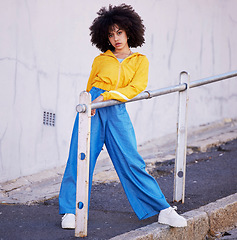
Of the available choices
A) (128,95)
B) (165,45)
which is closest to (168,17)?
(165,45)

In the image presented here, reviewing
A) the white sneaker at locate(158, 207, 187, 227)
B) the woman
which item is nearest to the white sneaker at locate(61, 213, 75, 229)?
the woman

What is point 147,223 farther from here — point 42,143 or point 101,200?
point 42,143

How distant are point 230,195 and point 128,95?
1.58 meters

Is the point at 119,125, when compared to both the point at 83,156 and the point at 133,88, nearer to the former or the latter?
the point at 133,88

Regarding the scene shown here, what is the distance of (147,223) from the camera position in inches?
155

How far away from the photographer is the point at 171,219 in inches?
149

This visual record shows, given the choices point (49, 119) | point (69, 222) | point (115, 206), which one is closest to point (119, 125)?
point (69, 222)

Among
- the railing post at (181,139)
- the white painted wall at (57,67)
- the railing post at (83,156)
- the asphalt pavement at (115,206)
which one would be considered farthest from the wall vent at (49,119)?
the railing post at (83,156)

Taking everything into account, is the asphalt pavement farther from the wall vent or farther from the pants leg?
the wall vent

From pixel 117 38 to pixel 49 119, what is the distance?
191 cm

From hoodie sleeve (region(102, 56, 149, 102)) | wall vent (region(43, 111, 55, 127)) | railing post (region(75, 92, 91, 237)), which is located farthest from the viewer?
wall vent (region(43, 111, 55, 127))

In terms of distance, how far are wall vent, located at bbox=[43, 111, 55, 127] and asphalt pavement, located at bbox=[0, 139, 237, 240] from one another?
31.3 inches

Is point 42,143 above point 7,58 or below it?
below

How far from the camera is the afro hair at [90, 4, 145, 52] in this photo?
12.3ft
